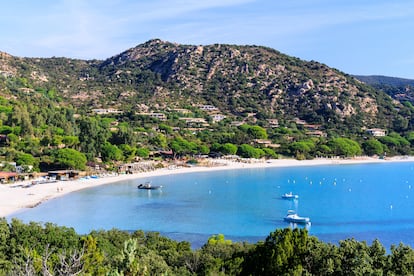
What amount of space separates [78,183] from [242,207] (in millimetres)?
19775

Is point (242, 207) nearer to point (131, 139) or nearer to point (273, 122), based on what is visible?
point (131, 139)

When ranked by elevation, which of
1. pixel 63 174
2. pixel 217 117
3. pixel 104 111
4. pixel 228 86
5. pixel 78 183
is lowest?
pixel 78 183

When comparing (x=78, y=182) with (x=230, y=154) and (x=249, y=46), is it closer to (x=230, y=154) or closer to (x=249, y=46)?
(x=230, y=154)

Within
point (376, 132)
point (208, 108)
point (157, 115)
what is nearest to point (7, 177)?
point (157, 115)

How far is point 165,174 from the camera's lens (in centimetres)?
6650

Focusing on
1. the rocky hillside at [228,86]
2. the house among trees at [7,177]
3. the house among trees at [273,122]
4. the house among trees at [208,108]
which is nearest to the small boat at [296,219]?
the house among trees at [7,177]

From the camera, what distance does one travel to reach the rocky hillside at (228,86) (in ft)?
374

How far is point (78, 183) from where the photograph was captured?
176ft

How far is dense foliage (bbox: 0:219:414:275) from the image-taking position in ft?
48.1

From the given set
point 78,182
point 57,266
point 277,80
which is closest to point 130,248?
point 57,266

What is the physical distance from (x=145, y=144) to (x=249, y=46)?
71.9 metres

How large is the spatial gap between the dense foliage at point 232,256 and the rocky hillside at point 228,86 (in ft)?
284

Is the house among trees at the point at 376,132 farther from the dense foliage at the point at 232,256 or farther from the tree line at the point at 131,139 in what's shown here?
the dense foliage at the point at 232,256

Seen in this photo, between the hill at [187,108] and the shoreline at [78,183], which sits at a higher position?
the hill at [187,108]
